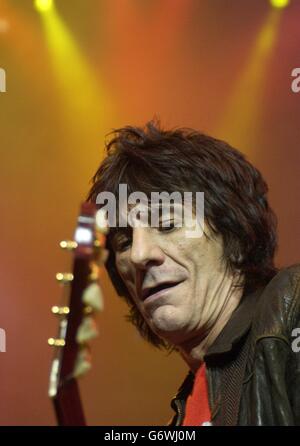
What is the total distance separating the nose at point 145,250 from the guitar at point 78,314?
0.48 m

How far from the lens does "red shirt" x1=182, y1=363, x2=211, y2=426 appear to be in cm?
142

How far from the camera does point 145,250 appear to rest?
1507 millimetres

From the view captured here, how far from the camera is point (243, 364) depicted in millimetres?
1350

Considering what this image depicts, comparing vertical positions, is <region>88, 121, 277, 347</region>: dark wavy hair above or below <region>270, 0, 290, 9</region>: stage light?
below

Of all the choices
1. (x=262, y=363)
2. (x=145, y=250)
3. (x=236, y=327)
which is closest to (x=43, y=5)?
(x=145, y=250)

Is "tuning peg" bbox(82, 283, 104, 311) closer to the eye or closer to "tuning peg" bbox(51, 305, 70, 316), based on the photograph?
"tuning peg" bbox(51, 305, 70, 316)

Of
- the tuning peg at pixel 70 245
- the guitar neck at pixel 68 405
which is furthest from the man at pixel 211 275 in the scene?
the tuning peg at pixel 70 245

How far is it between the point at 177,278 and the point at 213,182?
24 centimetres

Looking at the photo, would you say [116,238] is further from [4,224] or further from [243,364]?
[4,224]

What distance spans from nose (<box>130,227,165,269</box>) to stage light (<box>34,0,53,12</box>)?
5.41 ft

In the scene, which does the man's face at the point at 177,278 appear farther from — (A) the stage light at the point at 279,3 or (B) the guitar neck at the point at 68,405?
(A) the stage light at the point at 279,3

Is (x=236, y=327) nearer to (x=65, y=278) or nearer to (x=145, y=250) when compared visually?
(x=145, y=250)

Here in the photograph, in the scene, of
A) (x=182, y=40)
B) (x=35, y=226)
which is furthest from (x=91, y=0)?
(x=35, y=226)

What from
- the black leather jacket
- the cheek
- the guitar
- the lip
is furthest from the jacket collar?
the guitar
